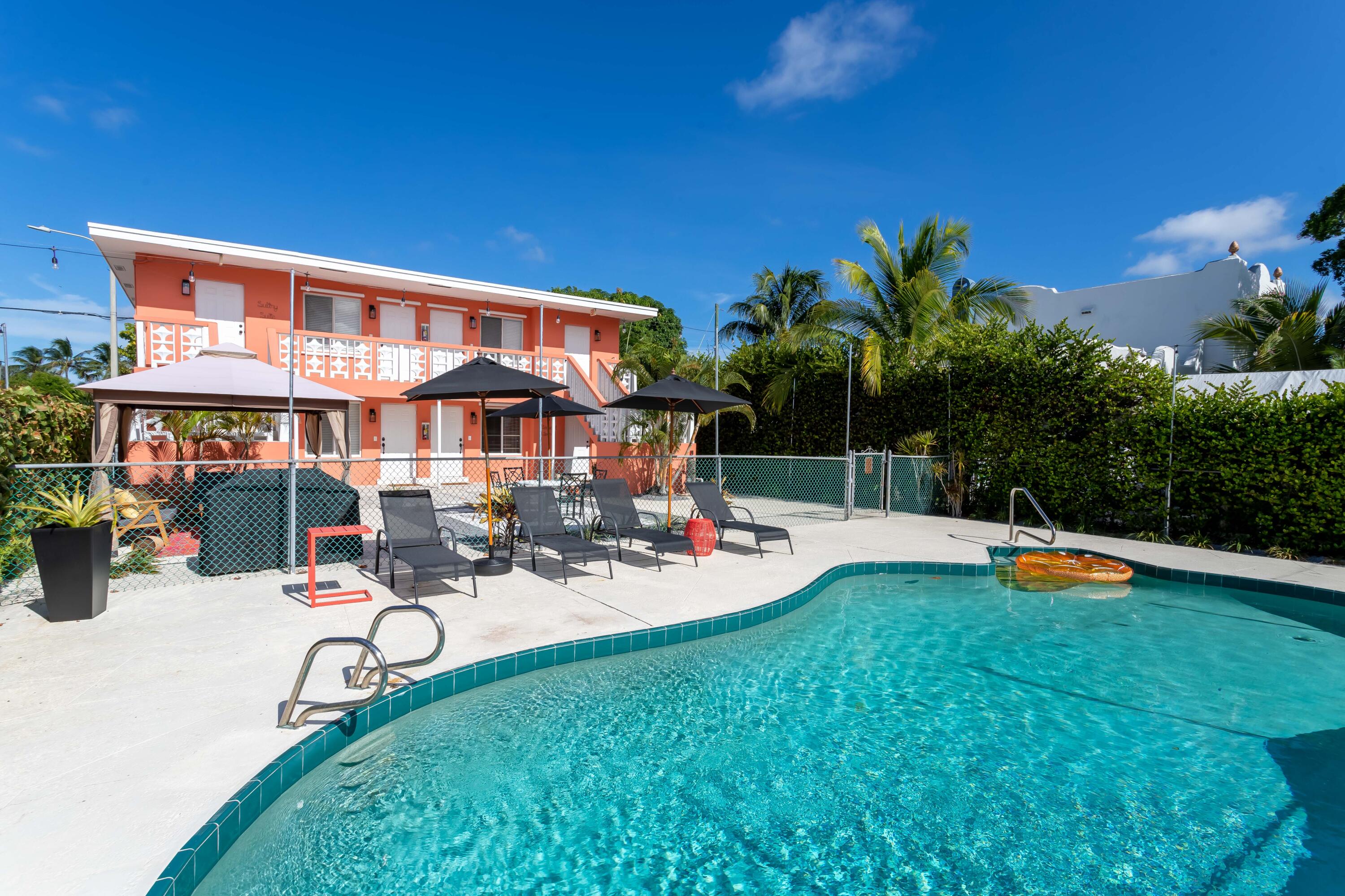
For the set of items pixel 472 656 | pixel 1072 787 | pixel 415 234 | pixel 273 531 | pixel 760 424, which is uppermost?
pixel 415 234

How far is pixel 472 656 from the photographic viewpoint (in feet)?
14.6

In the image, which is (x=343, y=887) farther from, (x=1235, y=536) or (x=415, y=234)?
(x=415, y=234)

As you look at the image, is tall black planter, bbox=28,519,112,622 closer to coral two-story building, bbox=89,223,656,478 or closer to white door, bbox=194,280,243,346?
coral two-story building, bbox=89,223,656,478

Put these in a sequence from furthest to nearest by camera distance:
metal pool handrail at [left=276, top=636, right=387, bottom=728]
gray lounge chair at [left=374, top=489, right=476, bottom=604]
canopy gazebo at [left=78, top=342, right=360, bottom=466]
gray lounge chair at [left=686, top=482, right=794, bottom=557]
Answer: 1. gray lounge chair at [left=686, top=482, right=794, bottom=557]
2. canopy gazebo at [left=78, top=342, right=360, bottom=466]
3. gray lounge chair at [left=374, top=489, right=476, bottom=604]
4. metal pool handrail at [left=276, top=636, right=387, bottom=728]

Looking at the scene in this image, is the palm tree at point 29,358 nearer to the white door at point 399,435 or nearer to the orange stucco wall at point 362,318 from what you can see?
the orange stucco wall at point 362,318

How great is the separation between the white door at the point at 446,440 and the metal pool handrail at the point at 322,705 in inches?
543

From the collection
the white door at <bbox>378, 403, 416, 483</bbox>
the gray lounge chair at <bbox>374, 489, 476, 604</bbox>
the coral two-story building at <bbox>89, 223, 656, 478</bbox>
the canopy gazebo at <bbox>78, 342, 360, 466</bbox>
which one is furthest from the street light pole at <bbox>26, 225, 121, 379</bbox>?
the gray lounge chair at <bbox>374, 489, 476, 604</bbox>

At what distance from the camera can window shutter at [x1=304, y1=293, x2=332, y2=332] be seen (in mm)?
16328

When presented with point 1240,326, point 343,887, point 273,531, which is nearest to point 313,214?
point 273,531

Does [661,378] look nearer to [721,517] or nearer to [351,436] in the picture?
[721,517]

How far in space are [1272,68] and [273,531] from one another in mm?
21788

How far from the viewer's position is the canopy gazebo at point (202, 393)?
→ 7660 mm

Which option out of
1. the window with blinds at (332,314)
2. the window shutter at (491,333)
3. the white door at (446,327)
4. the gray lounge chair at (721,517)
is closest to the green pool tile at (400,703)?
the gray lounge chair at (721,517)

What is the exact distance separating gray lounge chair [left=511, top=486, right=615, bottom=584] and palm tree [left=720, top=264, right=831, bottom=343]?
22781mm
